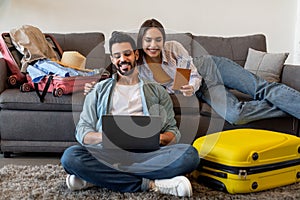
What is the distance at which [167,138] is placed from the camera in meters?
1.94

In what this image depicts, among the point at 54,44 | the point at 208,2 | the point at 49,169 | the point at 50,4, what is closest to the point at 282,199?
the point at 49,169

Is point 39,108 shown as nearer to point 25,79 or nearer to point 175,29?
point 25,79

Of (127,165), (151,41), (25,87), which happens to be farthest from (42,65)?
(127,165)

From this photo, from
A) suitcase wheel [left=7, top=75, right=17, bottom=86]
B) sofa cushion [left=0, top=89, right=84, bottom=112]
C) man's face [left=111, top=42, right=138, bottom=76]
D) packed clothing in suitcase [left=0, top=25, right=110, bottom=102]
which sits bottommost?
sofa cushion [left=0, top=89, right=84, bottom=112]

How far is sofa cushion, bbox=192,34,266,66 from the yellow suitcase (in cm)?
117

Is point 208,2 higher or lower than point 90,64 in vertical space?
higher

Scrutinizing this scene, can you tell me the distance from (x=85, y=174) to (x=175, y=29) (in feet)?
6.75

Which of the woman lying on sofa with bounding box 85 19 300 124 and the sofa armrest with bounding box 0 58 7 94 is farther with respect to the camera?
the sofa armrest with bounding box 0 58 7 94

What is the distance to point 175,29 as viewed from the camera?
11.7ft

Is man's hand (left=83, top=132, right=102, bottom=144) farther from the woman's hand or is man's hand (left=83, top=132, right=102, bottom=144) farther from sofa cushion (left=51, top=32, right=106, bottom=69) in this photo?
sofa cushion (left=51, top=32, right=106, bottom=69)

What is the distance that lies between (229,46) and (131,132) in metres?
1.61

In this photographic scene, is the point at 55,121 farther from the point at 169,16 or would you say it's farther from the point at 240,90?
the point at 169,16

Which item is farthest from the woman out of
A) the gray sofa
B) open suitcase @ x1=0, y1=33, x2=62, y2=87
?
open suitcase @ x1=0, y1=33, x2=62, y2=87

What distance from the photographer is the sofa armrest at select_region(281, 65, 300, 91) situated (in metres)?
2.72
